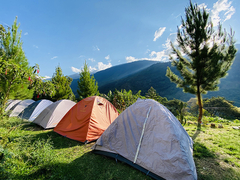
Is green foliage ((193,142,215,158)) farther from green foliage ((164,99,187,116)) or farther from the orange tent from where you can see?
green foliage ((164,99,187,116))

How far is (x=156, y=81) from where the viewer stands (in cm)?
8806

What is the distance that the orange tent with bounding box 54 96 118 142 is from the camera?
4.73 metres

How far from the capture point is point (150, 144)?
294cm

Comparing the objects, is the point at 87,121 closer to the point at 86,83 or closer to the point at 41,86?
the point at 41,86

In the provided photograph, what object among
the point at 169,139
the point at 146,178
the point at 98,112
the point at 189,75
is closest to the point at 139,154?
the point at 146,178

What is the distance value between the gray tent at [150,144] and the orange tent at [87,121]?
1172mm

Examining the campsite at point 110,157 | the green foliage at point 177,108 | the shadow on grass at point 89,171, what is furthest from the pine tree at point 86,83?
the shadow on grass at point 89,171

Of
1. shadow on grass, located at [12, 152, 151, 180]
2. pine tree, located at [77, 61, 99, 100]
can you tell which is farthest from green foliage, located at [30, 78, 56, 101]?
pine tree, located at [77, 61, 99, 100]

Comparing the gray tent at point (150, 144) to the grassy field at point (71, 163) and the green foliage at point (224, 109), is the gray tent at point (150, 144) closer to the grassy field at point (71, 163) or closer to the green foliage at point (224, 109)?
the grassy field at point (71, 163)

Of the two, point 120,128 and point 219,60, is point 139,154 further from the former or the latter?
point 219,60

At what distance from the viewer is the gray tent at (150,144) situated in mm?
2541

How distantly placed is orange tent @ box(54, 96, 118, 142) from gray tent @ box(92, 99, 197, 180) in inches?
46.1

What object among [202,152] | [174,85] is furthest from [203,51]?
[174,85]

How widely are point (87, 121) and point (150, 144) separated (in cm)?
289
